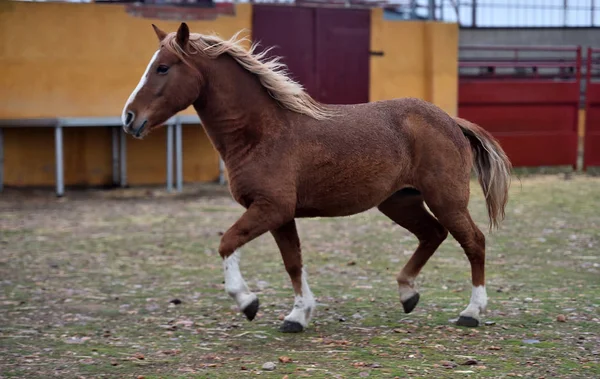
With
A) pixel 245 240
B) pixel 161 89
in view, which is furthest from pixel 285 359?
pixel 161 89

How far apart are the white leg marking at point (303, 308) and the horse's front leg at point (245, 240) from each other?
0.49m

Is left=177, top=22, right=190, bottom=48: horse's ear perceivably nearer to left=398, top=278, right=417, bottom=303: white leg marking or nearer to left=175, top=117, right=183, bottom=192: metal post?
left=398, top=278, right=417, bottom=303: white leg marking

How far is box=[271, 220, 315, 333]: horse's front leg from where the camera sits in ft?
19.1

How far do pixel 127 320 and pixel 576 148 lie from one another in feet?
38.0

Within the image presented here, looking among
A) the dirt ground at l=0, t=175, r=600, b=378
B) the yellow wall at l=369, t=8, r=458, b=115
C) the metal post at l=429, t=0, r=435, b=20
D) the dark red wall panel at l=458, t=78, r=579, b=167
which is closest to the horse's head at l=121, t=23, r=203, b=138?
the dirt ground at l=0, t=175, r=600, b=378

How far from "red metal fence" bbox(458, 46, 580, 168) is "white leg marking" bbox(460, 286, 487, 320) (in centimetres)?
1000

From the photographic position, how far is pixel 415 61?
15.5 meters

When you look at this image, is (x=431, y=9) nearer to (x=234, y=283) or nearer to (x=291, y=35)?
(x=291, y=35)

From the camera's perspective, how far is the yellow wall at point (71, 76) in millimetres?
13203

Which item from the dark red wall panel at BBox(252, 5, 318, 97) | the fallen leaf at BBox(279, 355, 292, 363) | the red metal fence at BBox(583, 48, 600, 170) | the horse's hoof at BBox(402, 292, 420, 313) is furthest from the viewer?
the red metal fence at BBox(583, 48, 600, 170)

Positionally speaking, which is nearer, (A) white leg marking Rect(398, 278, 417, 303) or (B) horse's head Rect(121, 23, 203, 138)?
(B) horse's head Rect(121, 23, 203, 138)

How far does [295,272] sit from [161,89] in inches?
56.0

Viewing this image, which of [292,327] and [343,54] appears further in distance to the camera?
[343,54]

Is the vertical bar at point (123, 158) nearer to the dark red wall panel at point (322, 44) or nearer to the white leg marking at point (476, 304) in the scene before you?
the dark red wall panel at point (322, 44)
